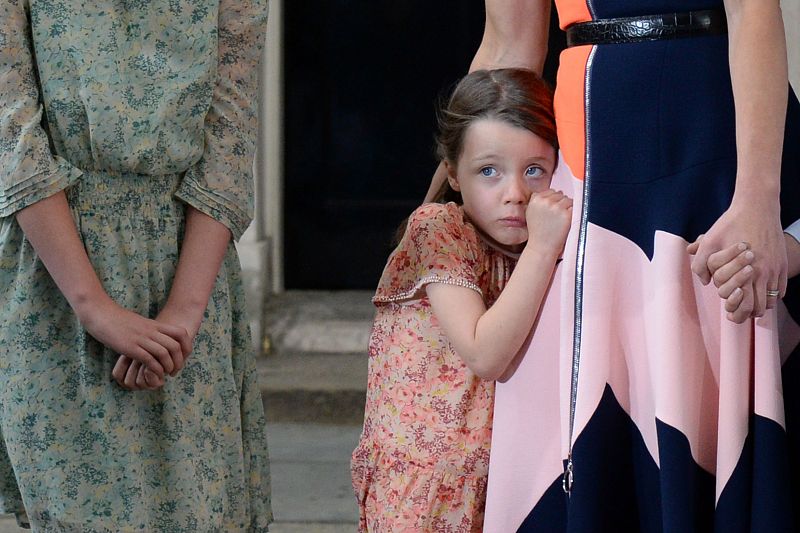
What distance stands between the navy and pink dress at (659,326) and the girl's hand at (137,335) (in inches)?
23.4

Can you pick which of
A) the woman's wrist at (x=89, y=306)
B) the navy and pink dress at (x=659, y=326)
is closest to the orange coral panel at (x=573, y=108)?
the navy and pink dress at (x=659, y=326)

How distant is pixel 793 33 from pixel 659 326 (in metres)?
3.57

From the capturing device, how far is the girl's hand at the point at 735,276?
164 centimetres

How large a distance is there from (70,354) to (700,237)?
0.99 metres

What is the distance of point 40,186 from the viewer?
6.22 ft

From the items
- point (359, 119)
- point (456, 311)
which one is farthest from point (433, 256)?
point (359, 119)

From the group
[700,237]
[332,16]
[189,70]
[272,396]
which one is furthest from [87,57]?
[332,16]

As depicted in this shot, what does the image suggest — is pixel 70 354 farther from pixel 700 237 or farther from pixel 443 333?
pixel 700 237

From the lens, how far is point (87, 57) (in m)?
1.92

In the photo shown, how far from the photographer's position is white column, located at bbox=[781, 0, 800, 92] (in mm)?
4906

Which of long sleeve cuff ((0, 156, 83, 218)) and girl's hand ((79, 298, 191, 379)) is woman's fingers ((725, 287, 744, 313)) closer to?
girl's hand ((79, 298, 191, 379))

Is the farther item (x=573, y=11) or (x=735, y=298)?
(x=573, y=11)

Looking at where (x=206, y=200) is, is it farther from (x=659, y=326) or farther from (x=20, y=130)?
(x=659, y=326)

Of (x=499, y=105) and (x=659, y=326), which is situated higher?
(x=499, y=105)
